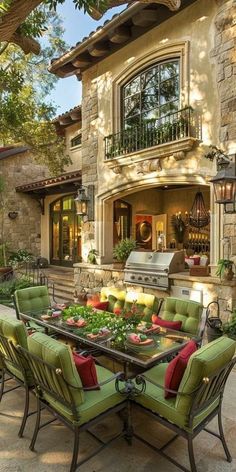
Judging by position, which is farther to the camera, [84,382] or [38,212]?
[38,212]

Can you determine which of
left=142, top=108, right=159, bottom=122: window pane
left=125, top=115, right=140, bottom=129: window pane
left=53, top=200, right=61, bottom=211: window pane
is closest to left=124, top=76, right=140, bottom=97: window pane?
left=125, top=115, right=140, bottom=129: window pane

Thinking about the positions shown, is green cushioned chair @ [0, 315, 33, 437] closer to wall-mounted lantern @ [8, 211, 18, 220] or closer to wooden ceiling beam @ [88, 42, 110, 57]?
wooden ceiling beam @ [88, 42, 110, 57]

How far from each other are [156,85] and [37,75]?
5256mm

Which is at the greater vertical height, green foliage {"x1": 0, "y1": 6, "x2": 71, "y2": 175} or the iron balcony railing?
green foliage {"x1": 0, "y1": 6, "x2": 71, "y2": 175}

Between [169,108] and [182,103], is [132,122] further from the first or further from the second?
[182,103]

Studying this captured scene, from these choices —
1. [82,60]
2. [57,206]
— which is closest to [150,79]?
[82,60]

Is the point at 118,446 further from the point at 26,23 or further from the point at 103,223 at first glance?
the point at 103,223

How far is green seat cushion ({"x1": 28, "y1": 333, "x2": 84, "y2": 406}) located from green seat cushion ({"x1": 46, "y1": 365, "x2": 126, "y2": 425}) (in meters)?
0.08

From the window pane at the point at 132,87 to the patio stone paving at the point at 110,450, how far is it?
708 centimetres

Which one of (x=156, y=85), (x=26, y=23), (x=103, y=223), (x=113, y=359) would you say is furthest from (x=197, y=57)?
(x=113, y=359)

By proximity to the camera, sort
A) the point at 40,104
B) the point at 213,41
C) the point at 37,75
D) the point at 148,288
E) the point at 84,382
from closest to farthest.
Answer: the point at 84,382 < the point at 213,41 < the point at 148,288 < the point at 40,104 < the point at 37,75

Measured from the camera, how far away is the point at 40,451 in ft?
9.11

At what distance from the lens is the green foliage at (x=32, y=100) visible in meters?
6.83

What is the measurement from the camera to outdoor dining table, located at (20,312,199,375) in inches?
122
